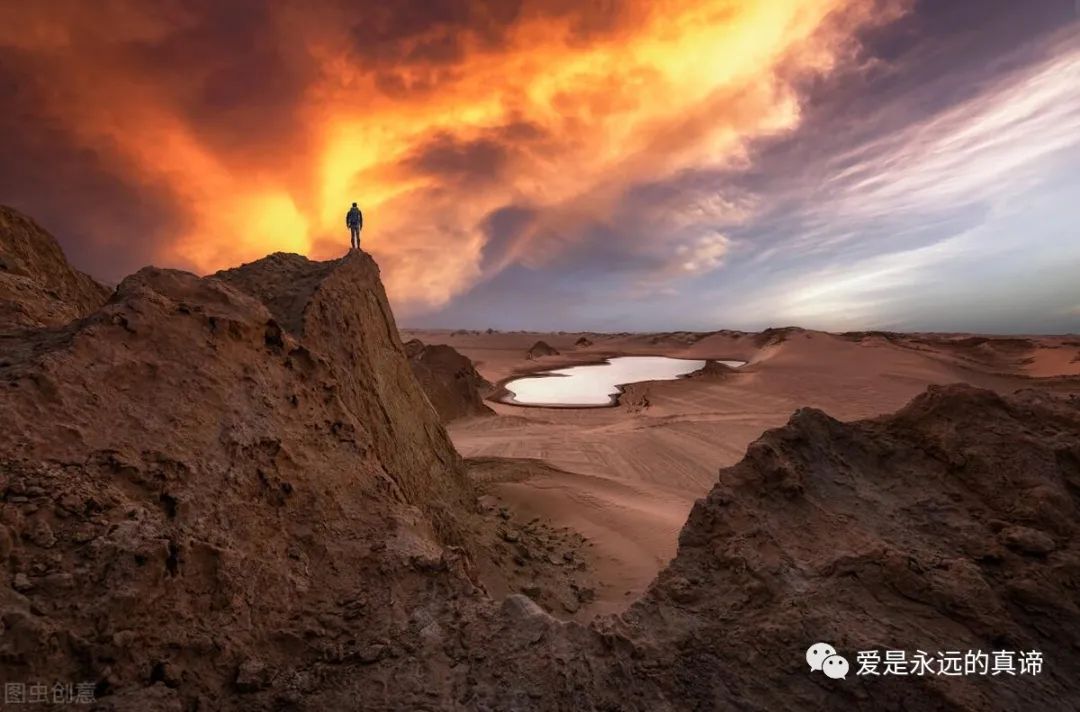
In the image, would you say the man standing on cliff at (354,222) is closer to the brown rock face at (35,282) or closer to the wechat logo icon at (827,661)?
the brown rock face at (35,282)

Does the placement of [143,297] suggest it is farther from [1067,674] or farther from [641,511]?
[641,511]

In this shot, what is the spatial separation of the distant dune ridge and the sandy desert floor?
3.62m

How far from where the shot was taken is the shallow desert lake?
1190 inches

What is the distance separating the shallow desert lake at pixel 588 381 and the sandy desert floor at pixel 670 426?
242cm

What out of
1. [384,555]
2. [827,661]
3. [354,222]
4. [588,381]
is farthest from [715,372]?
[384,555]

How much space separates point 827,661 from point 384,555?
275cm

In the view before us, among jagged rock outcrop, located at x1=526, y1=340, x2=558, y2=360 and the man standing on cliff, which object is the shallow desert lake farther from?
the man standing on cliff

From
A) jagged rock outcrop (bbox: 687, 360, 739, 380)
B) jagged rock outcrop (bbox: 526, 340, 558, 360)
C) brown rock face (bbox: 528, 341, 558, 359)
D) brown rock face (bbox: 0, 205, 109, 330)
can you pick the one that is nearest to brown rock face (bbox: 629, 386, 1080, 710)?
brown rock face (bbox: 0, 205, 109, 330)

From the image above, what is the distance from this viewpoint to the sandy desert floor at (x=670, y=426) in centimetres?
946

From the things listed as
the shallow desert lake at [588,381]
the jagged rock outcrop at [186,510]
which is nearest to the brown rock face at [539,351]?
the shallow desert lake at [588,381]

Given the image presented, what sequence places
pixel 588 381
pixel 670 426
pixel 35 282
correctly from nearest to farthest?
1. pixel 35 282
2. pixel 670 426
3. pixel 588 381

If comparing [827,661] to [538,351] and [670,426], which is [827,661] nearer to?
[670,426]

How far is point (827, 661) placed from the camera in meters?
2.64

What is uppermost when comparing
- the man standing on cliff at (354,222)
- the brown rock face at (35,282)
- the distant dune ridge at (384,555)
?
the man standing on cliff at (354,222)
